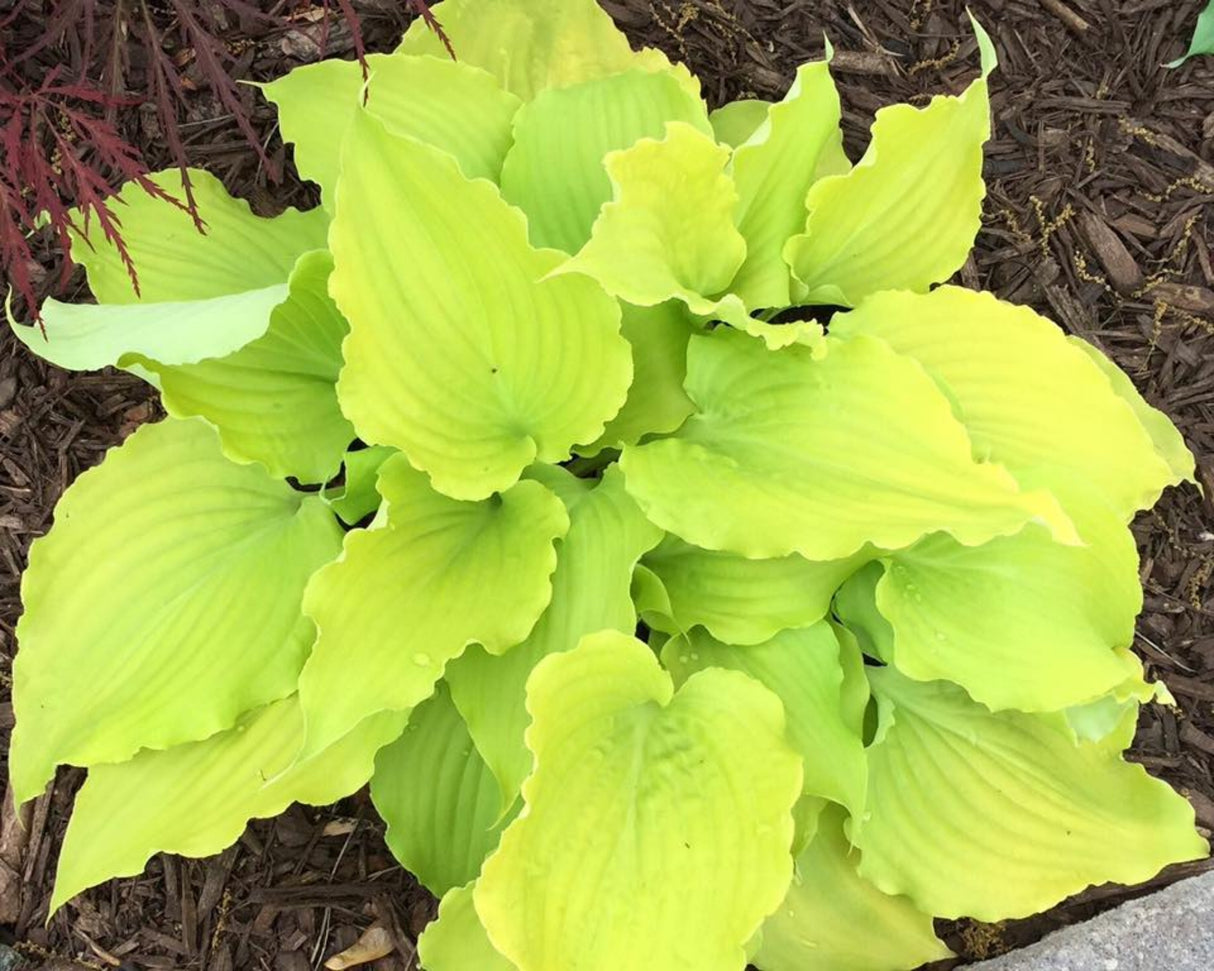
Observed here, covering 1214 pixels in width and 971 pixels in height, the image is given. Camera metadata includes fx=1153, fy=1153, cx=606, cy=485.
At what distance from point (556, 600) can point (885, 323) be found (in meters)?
0.51

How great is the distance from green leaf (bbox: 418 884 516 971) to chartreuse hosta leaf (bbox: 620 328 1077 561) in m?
0.50

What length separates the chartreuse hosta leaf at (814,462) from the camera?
42.6 inches

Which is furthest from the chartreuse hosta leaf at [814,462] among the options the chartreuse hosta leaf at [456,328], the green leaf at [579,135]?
the green leaf at [579,135]

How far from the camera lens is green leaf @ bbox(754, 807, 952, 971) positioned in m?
1.46

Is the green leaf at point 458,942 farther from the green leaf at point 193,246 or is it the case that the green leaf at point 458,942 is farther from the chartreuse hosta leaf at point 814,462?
the green leaf at point 193,246

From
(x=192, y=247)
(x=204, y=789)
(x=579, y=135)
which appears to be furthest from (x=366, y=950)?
(x=579, y=135)

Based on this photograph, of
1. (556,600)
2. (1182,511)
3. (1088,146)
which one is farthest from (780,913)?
(1088,146)

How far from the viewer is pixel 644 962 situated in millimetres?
1134

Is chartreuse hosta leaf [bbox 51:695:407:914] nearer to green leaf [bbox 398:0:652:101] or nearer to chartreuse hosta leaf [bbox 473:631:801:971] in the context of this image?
chartreuse hosta leaf [bbox 473:631:801:971]

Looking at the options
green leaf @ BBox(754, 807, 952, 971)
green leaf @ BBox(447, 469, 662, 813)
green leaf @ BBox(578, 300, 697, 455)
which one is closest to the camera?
green leaf @ BBox(447, 469, 662, 813)

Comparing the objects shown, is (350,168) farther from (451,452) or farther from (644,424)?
(644,424)

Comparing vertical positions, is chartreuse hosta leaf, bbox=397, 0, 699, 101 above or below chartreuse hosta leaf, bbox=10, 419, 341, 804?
above

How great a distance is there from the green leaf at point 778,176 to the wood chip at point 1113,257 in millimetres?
617

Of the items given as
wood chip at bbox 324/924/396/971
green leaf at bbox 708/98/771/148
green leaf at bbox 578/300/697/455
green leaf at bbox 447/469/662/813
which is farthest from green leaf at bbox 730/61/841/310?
wood chip at bbox 324/924/396/971
